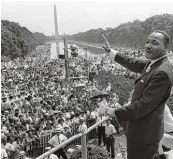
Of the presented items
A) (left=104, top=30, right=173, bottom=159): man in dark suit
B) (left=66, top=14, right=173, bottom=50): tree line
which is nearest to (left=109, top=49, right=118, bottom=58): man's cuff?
(left=104, top=30, right=173, bottom=159): man in dark suit

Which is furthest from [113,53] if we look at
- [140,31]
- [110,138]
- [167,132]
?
[140,31]

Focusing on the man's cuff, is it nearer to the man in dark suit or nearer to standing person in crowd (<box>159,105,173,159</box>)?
the man in dark suit

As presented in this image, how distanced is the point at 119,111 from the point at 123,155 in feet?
10.1

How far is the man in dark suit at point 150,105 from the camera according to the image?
2.02 meters

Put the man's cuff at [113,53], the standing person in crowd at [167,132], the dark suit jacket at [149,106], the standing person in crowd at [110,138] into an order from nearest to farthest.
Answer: the dark suit jacket at [149,106] < the man's cuff at [113,53] < the standing person in crowd at [167,132] < the standing person in crowd at [110,138]

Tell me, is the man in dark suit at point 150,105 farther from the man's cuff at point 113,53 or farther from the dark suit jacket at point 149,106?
the man's cuff at point 113,53

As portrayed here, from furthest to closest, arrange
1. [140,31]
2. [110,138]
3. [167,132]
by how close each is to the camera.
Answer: [140,31] < [110,138] < [167,132]

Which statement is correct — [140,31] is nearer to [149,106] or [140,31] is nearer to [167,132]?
[167,132]

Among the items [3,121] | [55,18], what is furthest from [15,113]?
[55,18]

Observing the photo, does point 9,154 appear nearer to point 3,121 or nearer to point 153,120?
point 3,121

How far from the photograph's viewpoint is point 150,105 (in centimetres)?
201

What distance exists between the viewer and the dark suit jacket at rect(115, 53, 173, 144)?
202cm


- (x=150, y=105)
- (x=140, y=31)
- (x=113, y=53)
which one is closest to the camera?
(x=150, y=105)

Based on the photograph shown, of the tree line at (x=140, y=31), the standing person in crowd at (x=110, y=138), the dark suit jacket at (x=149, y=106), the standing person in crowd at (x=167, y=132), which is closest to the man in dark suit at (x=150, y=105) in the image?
the dark suit jacket at (x=149, y=106)
